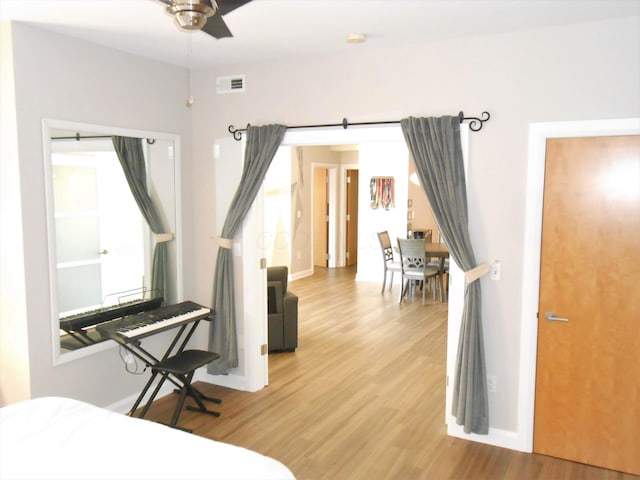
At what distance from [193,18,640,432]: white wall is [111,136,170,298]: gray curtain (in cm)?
127

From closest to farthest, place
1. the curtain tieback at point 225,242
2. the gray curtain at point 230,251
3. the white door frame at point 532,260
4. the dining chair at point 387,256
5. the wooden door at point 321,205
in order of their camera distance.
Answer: the white door frame at point 532,260
the gray curtain at point 230,251
the curtain tieback at point 225,242
the dining chair at point 387,256
the wooden door at point 321,205

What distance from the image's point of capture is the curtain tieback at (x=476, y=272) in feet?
11.1

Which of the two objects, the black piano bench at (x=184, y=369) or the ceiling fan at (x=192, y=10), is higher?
the ceiling fan at (x=192, y=10)

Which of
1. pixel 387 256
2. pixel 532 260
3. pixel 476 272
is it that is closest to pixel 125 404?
pixel 476 272

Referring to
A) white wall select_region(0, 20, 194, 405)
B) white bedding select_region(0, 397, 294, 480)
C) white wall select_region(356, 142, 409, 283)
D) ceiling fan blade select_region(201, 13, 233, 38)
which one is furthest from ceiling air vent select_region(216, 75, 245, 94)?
white wall select_region(356, 142, 409, 283)

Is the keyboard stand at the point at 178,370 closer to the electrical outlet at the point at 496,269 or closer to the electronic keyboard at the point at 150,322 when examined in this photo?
the electronic keyboard at the point at 150,322

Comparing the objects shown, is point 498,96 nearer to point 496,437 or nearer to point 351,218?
point 496,437

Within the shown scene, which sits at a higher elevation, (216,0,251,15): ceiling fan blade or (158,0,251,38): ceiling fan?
(216,0,251,15): ceiling fan blade

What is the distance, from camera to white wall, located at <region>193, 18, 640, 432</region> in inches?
121

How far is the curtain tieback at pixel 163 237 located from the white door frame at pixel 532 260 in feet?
9.33

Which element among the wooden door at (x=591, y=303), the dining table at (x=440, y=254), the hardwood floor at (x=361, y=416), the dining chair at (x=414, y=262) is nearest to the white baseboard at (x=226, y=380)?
the hardwood floor at (x=361, y=416)

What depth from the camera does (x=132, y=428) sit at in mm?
2164

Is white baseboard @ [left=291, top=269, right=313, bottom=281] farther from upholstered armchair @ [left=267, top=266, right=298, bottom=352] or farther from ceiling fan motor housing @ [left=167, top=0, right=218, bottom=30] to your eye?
ceiling fan motor housing @ [left=167, top=0, right=218, bottom=30]

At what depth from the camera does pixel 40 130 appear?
127 inches
